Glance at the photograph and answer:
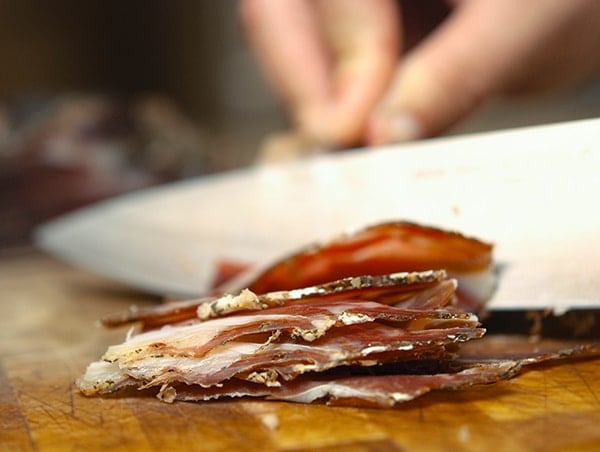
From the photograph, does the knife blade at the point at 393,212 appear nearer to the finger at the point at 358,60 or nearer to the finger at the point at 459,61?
the finger at the point at 459,61

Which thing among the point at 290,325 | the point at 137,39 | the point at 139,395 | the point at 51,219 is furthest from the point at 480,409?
the point at 137,39

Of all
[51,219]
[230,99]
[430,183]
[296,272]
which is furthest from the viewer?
[230,99]

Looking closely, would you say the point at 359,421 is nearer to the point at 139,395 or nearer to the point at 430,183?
the point at 139,395

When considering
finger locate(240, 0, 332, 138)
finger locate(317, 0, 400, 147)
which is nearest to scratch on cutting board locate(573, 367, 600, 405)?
finger locate(317, 0, 400, 147)

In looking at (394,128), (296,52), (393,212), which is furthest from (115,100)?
(393,212)

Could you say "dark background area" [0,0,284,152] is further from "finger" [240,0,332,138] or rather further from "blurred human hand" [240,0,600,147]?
"blurred human hand" [240,0,600,147]

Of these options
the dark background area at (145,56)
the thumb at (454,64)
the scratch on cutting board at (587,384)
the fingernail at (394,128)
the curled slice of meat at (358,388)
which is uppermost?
the dark background area at (145,56)

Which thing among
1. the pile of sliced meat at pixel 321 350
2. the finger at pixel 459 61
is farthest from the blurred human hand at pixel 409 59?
the pile of sliced meat at pixel 321 350
